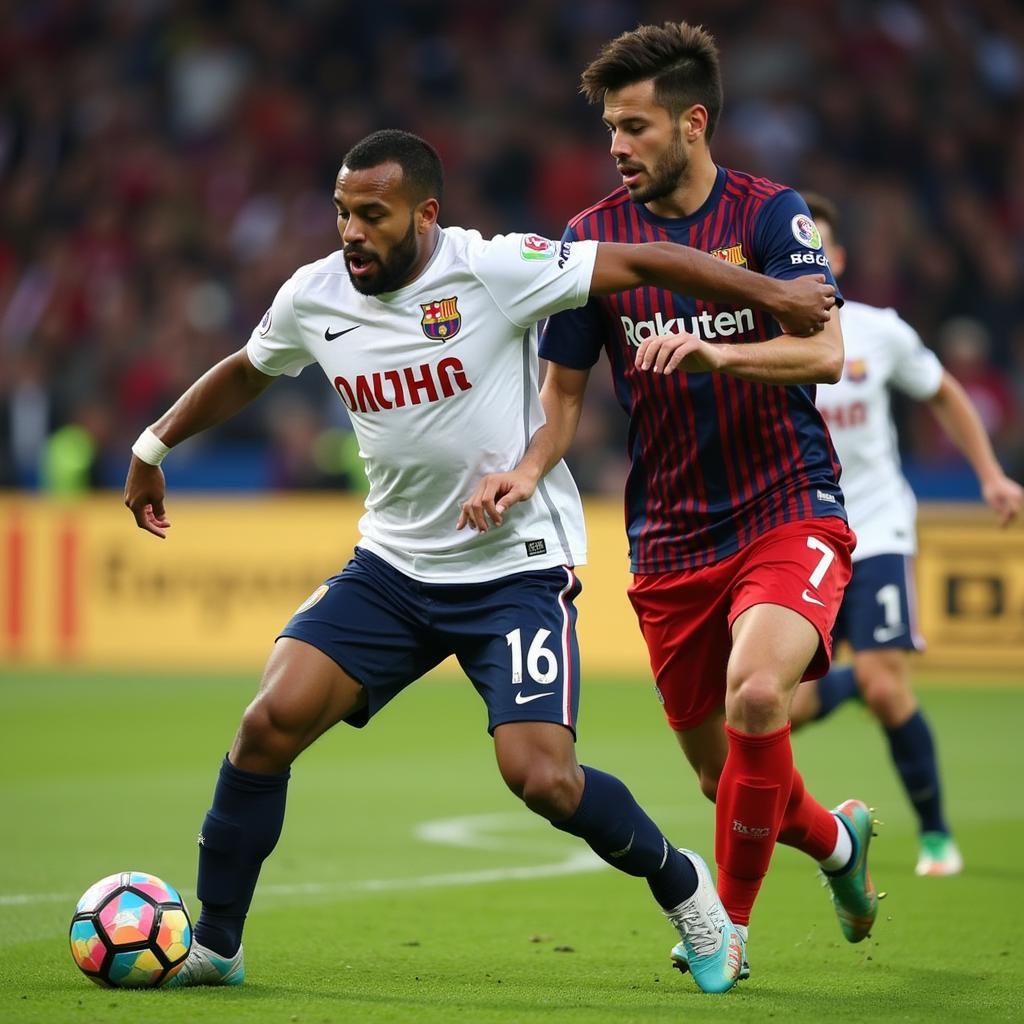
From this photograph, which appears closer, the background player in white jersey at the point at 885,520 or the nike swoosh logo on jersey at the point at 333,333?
the nike swoosh logo on jersey at the point at 333,333

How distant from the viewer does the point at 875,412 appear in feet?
26.9

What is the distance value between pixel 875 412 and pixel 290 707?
12.9 feet

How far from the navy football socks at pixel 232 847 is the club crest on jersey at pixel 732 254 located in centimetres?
197

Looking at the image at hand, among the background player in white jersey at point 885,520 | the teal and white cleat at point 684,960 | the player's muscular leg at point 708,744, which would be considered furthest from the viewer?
the background player in white jersey at point 885,520

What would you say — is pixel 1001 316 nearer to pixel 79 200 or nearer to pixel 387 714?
pixel 387 714

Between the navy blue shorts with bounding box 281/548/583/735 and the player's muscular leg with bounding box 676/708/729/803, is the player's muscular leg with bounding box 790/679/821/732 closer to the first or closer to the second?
the player's muscular leg with bounding box 676/708/729/803

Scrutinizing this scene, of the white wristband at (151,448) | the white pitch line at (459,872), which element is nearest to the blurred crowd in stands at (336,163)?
the white pitch line at (459,872)

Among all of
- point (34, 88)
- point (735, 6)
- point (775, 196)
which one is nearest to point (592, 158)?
point (735, 6)

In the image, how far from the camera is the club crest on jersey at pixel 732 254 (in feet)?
18.1

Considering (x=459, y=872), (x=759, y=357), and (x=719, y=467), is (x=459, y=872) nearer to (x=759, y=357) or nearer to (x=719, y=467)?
(x=719, y=467)

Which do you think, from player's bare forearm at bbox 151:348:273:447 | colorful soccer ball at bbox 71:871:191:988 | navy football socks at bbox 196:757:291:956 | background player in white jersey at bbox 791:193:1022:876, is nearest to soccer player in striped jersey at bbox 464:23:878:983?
player's bare forearm at bbox 151:348:273:447

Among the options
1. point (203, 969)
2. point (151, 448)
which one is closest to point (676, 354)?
point (151, 448)

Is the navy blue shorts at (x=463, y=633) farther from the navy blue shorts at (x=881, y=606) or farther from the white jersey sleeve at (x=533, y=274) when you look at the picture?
the navy blue shorts at (x=881, y=606)

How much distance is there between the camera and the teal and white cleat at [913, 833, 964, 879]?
24.8 ft
